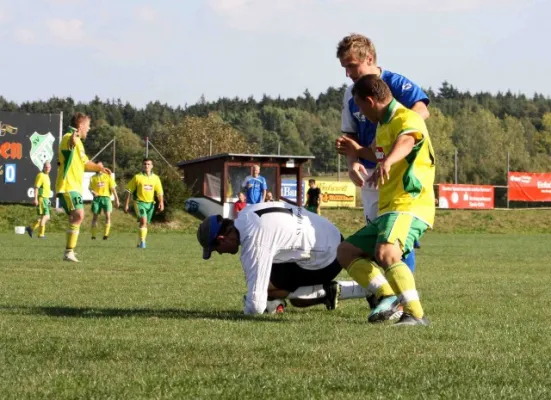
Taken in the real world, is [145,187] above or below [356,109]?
below

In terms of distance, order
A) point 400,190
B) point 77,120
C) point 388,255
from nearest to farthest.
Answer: point 388,255
point 400,190
point 77,120

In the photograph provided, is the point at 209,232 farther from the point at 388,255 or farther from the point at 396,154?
the point at 396,154

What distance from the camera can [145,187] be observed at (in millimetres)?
23516

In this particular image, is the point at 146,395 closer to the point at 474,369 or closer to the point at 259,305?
the point at 474,369

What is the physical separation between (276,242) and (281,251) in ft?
0.81

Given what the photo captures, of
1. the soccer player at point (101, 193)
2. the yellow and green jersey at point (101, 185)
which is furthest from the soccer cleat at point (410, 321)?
the yellow and green jersey at point (101, 185)

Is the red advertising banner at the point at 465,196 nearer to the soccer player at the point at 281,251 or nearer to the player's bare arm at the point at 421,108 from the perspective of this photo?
the soccer player at the point at 281,251

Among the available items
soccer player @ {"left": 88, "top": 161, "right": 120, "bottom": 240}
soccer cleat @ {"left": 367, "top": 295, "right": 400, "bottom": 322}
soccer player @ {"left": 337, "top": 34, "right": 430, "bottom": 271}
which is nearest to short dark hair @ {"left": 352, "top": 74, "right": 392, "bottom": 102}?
soccer player @ {"left": 337, "top": 34, "right": 430, "bottom": 271}

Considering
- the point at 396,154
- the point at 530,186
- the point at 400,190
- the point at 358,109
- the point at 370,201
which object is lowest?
the point at 530,186

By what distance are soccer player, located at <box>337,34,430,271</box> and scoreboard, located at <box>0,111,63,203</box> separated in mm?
33930

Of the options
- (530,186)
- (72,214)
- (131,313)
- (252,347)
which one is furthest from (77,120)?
(530,186)

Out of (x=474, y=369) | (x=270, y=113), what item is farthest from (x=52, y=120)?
(x=270, y=113)

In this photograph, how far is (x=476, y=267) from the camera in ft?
50.4

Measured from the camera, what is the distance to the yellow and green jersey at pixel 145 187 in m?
23.4
